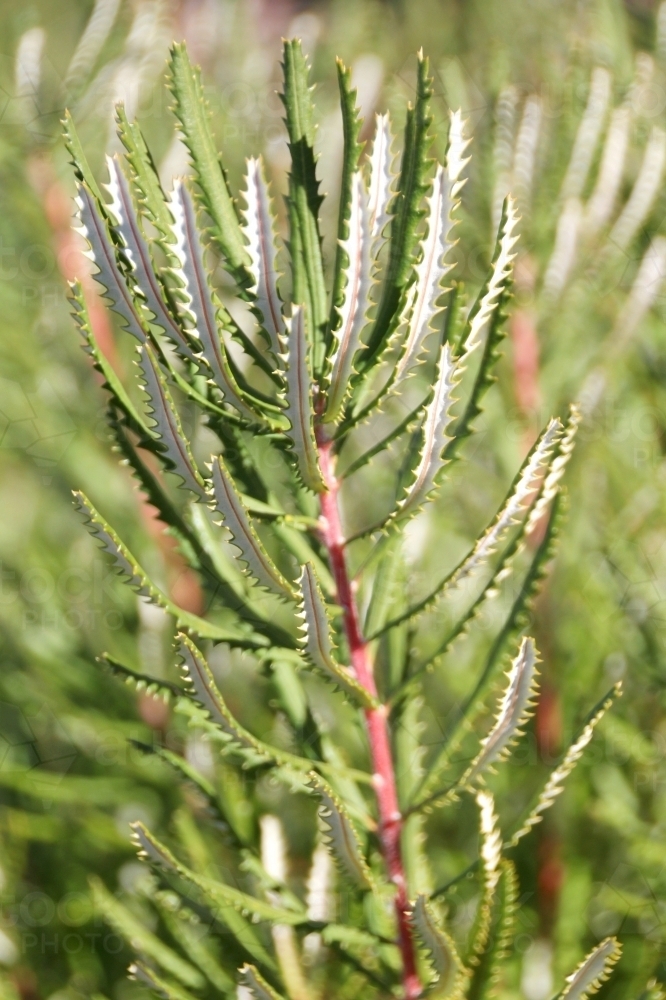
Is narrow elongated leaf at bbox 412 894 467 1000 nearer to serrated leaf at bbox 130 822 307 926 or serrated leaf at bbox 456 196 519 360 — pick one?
serrated leaf at bbox 130 822 307 926

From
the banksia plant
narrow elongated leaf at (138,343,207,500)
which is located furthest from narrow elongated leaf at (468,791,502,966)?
narrow elongated leaf at (138,343,207,500)

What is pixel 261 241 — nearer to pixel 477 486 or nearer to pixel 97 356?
pixel 97 356

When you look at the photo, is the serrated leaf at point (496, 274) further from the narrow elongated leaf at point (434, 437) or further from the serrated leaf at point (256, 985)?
the serrated leaf at point (256, 985)

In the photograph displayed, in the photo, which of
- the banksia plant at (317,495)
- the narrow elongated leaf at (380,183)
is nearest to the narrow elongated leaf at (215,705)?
the banksia plant at (317,495)

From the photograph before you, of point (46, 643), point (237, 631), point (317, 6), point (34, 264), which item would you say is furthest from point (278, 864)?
point (317, 6)

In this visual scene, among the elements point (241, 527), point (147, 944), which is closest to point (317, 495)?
point (241, 527)

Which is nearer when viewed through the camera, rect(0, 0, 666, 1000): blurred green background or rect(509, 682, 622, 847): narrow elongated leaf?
rect(509, 682, 622, 847): narrow elongated leaf

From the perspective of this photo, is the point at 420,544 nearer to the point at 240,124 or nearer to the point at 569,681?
the point at 569,681
